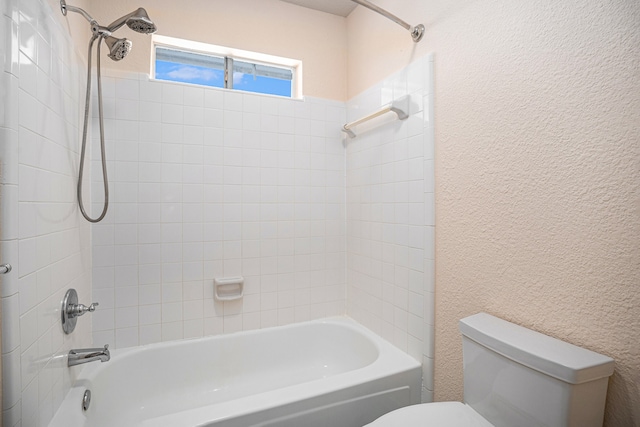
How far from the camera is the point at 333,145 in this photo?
90.8 inches

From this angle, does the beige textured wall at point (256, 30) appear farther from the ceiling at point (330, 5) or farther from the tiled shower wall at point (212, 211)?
the tiled shower wall at point (212, 211)

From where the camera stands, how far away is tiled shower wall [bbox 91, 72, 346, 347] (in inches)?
70.7

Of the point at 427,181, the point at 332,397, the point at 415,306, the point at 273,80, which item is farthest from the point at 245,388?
the point at 273,80

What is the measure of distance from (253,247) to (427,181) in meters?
1.16

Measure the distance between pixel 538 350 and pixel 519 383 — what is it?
0.42 ft

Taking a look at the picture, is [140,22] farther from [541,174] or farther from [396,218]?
[541,174]

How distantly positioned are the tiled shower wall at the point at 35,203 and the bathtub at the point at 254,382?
0.30 metres

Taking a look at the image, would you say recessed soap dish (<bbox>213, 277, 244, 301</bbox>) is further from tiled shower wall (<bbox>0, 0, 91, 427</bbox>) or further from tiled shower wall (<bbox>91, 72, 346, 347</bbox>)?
tiled shower wall (<bbox>0, 0, 91, 427</bbox>)

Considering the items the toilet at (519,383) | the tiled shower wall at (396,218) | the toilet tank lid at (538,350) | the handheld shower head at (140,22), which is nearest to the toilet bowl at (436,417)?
the toilet at (519,383)

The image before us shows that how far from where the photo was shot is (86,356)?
140 cm

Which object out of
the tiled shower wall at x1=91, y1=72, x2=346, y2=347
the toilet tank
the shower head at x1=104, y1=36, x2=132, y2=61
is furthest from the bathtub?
the shower head at x1=104, y1=36, x2=132, y2=61

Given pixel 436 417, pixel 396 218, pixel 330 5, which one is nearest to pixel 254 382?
pixel 436 417

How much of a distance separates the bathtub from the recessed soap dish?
9.5 inches

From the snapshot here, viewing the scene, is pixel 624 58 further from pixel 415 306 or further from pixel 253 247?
pixel 253 247
